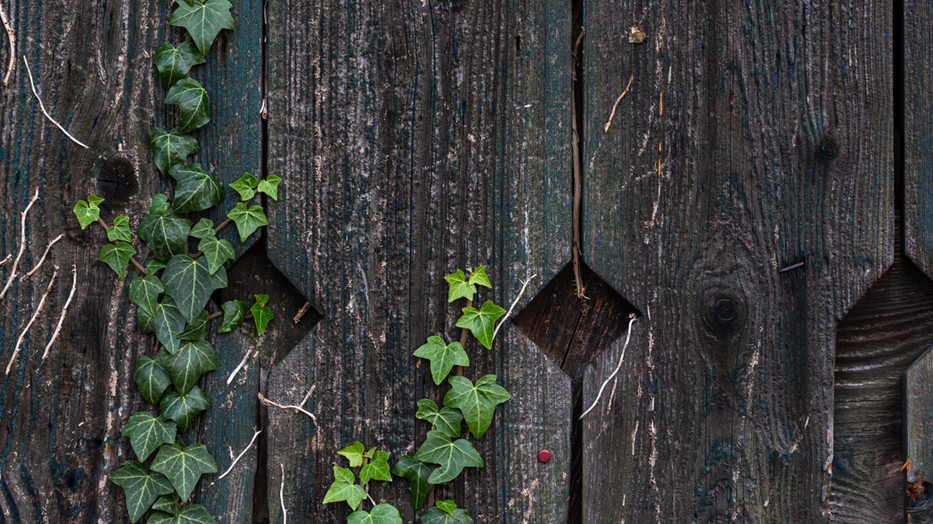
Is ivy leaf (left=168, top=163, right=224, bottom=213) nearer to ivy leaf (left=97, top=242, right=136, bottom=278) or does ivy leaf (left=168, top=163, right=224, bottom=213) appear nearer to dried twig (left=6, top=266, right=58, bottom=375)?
ivy leaf (left=97, top=242, right=136, bottom=278)

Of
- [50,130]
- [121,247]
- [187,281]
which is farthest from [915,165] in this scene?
[50,130]

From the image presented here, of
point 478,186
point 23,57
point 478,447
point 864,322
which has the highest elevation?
point 23,57

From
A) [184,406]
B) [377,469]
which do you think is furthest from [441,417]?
[184,406]

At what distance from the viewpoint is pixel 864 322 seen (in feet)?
4.33

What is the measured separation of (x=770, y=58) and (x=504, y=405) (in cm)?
75

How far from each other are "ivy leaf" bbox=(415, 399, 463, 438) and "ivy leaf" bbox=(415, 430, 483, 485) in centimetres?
1

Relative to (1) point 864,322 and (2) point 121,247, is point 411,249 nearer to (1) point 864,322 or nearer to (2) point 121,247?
(2) point 121,247

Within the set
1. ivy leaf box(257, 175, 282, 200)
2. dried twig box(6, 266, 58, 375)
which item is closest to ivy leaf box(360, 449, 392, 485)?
ivy leaf box(257, 175, 282, 200)

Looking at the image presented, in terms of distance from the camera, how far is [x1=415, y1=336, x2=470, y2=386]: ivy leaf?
126cm

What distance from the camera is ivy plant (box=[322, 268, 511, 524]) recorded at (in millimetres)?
1258

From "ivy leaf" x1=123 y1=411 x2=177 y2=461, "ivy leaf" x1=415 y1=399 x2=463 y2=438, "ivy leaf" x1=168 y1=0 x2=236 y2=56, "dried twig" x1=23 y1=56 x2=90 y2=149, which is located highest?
"ivy leaf" x1=168 y1=0 x2=236 y2=56

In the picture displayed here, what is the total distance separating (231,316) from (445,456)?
0.44m

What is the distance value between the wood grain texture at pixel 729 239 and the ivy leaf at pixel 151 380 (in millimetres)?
724

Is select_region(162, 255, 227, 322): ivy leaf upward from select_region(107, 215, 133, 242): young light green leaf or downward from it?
downward
